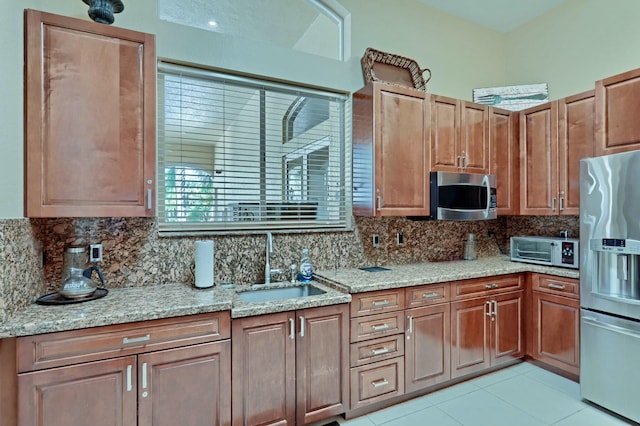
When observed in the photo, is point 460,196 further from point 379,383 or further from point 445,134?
point 379,383

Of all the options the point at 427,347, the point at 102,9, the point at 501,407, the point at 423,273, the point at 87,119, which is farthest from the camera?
the point at 423,273

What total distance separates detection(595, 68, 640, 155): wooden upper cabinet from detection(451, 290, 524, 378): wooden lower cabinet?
137 centimetres

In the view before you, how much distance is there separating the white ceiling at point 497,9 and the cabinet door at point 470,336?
114 inches

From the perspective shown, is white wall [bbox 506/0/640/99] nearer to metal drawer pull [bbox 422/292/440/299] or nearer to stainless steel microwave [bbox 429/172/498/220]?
stainless steel microwave [bbox 429/172/498/220]

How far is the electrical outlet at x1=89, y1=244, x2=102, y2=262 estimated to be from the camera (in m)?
2.09

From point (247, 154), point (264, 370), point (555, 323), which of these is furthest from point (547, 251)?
point (247, 154)

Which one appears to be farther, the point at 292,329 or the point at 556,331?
the point at 556,331

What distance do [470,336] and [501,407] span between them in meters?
0.51

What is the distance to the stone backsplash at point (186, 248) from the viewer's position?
5.55ft

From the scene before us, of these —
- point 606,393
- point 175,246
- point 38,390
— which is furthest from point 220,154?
point 606,393

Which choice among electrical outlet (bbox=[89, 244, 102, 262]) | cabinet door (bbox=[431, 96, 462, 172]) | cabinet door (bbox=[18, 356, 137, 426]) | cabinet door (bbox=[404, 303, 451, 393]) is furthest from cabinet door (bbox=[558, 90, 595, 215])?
electrical outlet (bbox=[89, 244, 102, 262])

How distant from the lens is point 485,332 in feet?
9.11

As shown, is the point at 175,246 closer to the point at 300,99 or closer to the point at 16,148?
the point at 16,148

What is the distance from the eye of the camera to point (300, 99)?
9.28 ft
